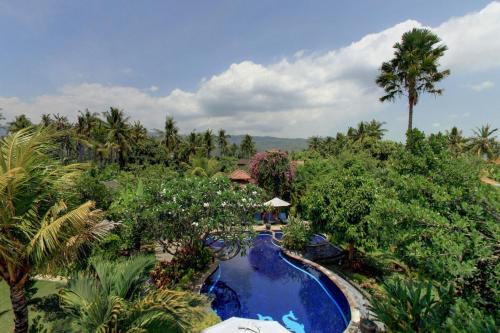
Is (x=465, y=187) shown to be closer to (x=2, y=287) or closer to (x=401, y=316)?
(x=401, y=316)

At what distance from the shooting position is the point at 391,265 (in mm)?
14805

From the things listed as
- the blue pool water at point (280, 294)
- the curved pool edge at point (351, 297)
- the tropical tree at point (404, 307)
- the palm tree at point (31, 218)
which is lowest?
the blue pool water at point (280, 294)

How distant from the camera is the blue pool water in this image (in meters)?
11.8

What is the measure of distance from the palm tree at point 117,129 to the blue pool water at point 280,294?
3490cm

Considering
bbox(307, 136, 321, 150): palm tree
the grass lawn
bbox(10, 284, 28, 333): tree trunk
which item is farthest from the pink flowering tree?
bbox(307, 136, 321, 150): palm tree

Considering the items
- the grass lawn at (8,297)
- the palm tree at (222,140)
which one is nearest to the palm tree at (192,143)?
the palm tree at (222,140)

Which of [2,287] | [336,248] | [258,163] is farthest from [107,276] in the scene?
[258,163]

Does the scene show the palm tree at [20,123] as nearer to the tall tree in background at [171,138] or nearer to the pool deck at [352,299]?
the tall tree in background at [171,138]

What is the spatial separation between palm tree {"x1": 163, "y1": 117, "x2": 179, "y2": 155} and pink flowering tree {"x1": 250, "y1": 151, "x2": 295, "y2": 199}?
33597 millimetres

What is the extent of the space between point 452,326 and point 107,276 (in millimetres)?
5958

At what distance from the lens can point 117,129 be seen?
145 feet

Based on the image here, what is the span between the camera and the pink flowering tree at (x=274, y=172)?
25.4 m

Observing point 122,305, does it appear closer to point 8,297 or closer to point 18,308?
point 18,308

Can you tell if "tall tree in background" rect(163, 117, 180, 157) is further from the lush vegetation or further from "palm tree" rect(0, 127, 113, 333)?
"palm tree" rect(0, 127, 113, 333)
